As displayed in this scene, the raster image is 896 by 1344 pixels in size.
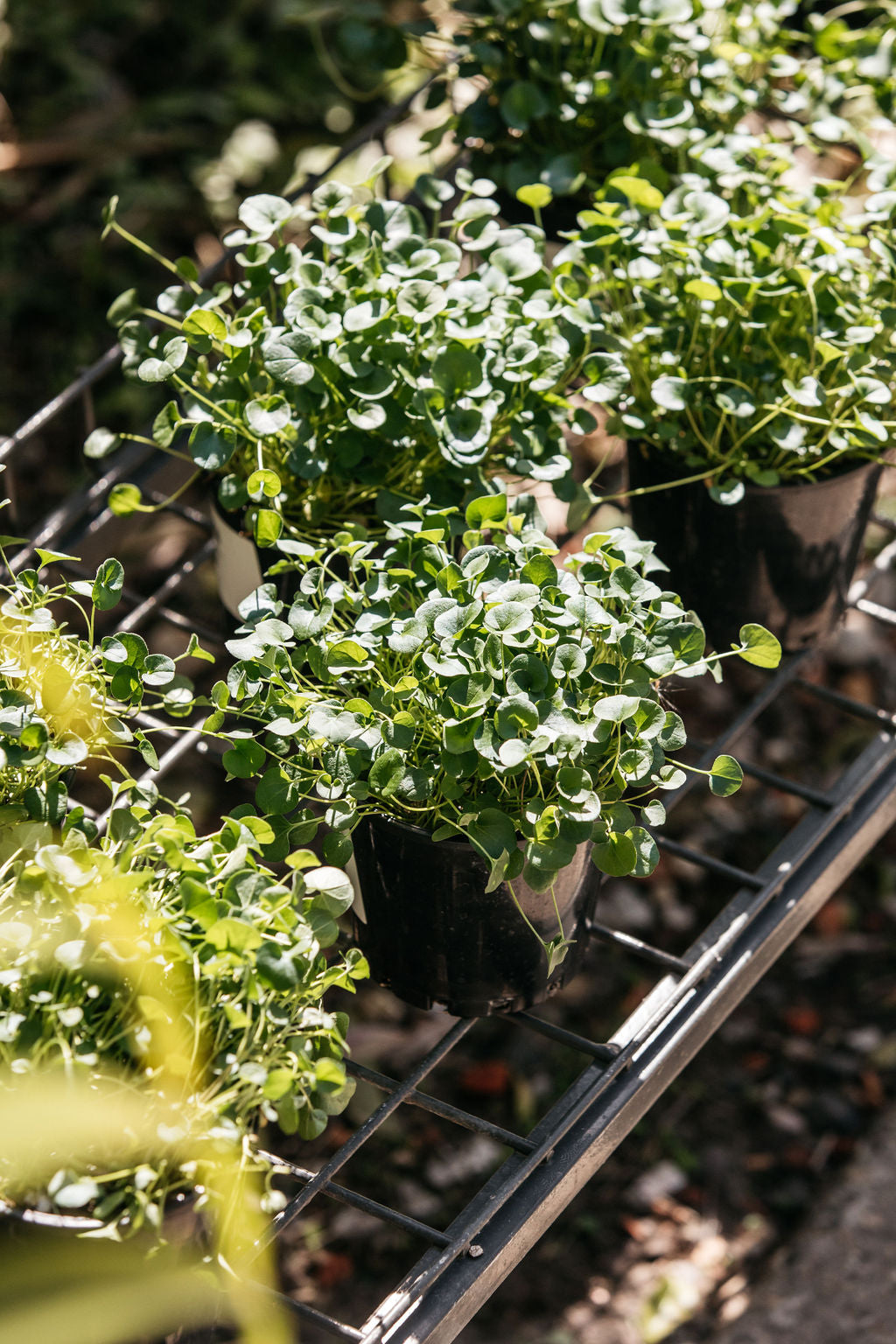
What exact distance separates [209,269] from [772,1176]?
1163mm

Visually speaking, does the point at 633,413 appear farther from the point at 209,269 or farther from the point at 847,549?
the point at 209,269

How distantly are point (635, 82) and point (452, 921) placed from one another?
2.64 feet

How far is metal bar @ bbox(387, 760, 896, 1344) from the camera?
0.82m

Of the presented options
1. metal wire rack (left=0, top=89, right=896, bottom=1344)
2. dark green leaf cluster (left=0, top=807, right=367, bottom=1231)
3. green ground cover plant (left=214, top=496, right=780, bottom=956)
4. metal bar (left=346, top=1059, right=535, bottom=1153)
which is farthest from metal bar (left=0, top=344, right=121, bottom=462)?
metal bar (left=346, top=1059, right=535, bottom=1153)

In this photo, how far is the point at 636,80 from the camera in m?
1.28

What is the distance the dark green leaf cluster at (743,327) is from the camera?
105 cm

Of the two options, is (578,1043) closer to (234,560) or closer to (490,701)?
(490,701)

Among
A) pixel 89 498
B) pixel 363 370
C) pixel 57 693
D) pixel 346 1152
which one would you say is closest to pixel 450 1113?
pixel 346 1152

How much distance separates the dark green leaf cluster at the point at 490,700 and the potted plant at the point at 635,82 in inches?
20.0

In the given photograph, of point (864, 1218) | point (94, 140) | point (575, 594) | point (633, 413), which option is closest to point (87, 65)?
point (94, 140)

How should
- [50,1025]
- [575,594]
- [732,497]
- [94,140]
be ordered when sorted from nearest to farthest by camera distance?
[50,1025], [575,594], [732,497], [94,140]

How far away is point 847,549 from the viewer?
1.17 metres

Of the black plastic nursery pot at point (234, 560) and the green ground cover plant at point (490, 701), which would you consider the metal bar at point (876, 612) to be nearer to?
the green ground cover plant at point (490, 701)

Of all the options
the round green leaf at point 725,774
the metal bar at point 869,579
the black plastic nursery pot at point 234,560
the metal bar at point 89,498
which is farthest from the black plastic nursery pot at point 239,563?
the metal bar at point 869,579
